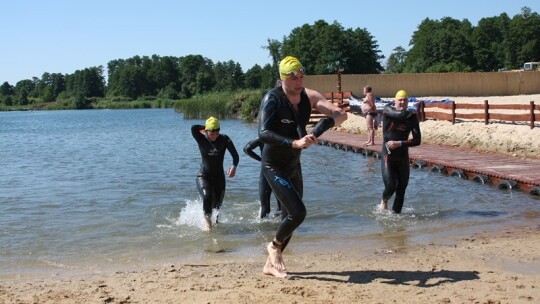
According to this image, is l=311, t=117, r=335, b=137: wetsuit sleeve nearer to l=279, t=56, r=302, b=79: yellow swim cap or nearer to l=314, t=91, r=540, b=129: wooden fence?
l=279, t=56, r=302, b=79: yellow swim cap

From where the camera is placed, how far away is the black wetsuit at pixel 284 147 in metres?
5.99

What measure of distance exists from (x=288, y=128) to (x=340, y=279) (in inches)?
60.2

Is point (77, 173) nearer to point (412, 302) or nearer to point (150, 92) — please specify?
point (412, 302)

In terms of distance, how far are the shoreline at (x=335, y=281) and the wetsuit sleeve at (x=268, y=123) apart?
1.33 metres

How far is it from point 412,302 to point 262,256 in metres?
2.71

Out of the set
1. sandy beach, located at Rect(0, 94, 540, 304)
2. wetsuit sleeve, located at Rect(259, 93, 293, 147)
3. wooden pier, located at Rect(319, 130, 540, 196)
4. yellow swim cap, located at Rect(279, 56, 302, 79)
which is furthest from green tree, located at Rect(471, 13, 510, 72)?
wetsuit sleeve, located at Rect(259, 93, 293, 147)

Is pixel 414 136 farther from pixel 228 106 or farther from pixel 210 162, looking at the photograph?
pixel 228 106

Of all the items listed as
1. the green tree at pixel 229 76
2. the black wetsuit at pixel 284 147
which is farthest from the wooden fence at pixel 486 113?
the green tree at pixel 229 76

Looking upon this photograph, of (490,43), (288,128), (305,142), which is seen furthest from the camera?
(490,43)

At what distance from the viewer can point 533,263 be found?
6.80m

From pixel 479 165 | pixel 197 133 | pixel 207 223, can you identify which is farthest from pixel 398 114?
pixel 479 165

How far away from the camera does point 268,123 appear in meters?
5.98

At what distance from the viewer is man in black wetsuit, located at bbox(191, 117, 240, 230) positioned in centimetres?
948

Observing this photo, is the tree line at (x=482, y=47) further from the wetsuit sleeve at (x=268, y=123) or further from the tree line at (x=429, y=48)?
the wetsuit sleeve at (x=268, y=123)
